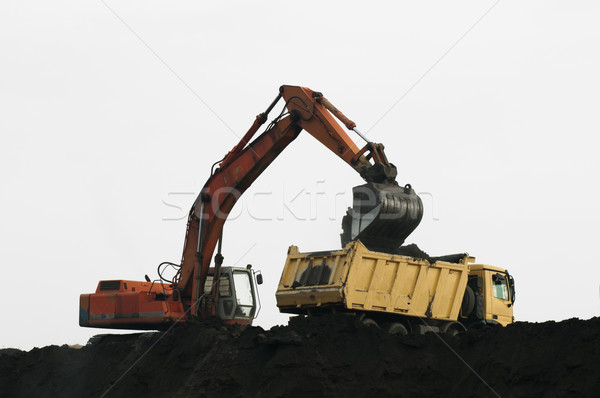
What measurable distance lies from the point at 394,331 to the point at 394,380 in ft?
8.43

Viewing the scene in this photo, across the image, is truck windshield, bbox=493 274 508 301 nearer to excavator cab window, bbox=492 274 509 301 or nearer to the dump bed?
excavator cab window, bbox=492 274 509 301

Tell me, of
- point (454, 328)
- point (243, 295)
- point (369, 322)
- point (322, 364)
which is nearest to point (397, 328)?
point (369, 322)

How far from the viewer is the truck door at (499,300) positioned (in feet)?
58.4

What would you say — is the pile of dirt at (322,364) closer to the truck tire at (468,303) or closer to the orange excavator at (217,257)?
the orange excavator at (217,257)

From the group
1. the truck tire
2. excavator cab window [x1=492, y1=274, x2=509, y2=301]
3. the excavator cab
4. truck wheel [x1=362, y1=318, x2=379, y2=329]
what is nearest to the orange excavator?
the excavator cab

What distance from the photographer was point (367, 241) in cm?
1586

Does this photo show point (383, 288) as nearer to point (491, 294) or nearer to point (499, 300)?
point (491, 294)

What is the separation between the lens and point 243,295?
747 inches

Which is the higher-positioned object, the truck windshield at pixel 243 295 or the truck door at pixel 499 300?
the truck windshield at pixel 243 295

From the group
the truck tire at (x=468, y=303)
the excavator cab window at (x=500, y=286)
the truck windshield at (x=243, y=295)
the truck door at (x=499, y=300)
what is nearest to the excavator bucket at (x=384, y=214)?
the truck tire at (x=468, y=303)

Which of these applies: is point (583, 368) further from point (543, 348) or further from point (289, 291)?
point (289, 291)

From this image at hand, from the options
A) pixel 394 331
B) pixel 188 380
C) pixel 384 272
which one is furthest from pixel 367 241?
pixel 188 380

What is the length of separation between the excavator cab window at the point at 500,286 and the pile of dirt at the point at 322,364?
183 inches

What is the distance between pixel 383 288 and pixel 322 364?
96.2 inches
